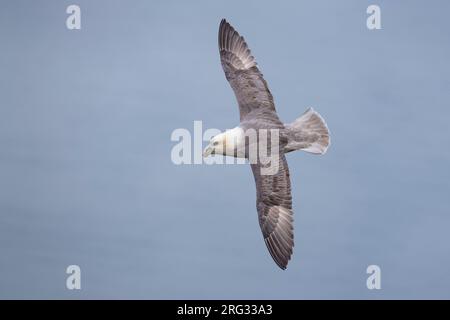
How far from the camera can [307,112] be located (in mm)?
18672

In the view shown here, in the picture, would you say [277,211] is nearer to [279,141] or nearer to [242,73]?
[279,141]

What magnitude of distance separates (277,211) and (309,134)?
1637 millimetres

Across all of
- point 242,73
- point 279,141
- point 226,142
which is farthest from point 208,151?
point 242,73

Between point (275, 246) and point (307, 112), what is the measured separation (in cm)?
272

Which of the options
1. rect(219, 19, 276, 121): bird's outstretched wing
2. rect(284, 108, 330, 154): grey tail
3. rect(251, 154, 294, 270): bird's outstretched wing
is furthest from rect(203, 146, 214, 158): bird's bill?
rect(284, 108, 330, 154): grey tail

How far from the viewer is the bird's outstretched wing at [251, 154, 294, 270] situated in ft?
57.2

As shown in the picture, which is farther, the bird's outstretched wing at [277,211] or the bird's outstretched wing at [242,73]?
the bird's outstretched wing at [242,73]

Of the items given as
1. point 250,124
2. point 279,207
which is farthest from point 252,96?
point 279,207

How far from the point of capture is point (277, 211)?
17.6 meters

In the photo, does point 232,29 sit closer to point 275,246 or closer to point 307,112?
point 307,112

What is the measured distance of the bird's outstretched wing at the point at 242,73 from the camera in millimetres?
18094

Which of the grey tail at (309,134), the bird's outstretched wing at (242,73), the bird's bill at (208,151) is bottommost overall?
the bird's bill at (208,151)

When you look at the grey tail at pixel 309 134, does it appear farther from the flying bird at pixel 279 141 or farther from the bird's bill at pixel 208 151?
the bird's bill at pixel 208 151

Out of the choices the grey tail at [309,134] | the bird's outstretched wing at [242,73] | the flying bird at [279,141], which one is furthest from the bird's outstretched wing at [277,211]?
the bird's outstretched wing at [242,73]
